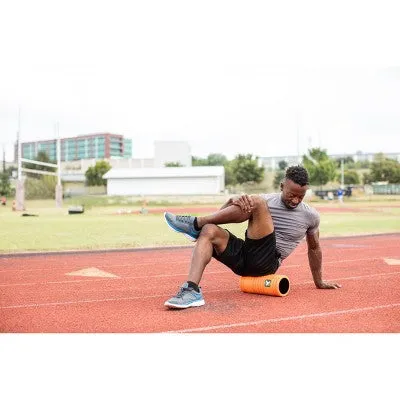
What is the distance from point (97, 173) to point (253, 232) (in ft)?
19.9

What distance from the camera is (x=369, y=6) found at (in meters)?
5.28

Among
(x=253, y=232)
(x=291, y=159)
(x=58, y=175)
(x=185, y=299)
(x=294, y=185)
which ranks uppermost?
(x=291, y=159)

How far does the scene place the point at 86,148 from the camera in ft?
35.9

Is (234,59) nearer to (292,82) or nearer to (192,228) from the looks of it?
(292,82)

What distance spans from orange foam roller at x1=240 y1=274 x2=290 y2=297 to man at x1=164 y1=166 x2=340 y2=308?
55mm

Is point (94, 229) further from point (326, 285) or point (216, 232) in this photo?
point (216, 232)

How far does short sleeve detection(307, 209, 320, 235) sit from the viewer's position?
477 centimetres

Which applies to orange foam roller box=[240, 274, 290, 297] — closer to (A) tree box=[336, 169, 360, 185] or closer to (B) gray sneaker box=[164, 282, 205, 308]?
(B) gray sneaker box=[164, 282, 205, 308]

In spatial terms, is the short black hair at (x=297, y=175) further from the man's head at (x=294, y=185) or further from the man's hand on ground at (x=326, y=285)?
the man's hand on ground at (x=326, y=285)

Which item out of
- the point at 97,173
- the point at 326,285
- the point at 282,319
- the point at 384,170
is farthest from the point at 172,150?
the point at 282,319

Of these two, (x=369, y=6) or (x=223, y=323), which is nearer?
(x=223, y=323)
